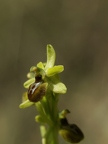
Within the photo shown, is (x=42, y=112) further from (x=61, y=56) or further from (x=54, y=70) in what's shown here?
(x=61, y=56)

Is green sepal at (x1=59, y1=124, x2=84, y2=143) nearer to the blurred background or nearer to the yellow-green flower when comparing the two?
the yellow-green flower

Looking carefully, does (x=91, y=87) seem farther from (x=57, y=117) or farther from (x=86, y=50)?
(x=57, y=117)

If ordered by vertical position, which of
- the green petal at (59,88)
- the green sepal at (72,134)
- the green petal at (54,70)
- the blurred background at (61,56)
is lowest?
the green sepal at (72,134)

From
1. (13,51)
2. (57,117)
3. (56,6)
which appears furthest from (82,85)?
(57,117)

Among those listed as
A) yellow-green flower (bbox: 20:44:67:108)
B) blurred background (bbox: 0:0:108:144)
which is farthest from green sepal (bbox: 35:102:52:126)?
blurred background (bbox: 0:0:108:144)

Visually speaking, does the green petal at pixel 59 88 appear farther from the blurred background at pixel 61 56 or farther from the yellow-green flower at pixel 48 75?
the blurred background at pixel 61 56

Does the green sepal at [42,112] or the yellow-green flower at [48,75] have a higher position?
the yellow-green flower at [48,75]

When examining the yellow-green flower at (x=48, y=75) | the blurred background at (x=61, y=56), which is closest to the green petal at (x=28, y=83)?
the yellow-green flower at (x=48, y=75)

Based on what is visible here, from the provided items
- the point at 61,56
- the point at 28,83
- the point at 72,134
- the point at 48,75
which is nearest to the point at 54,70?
the point at 48,75
